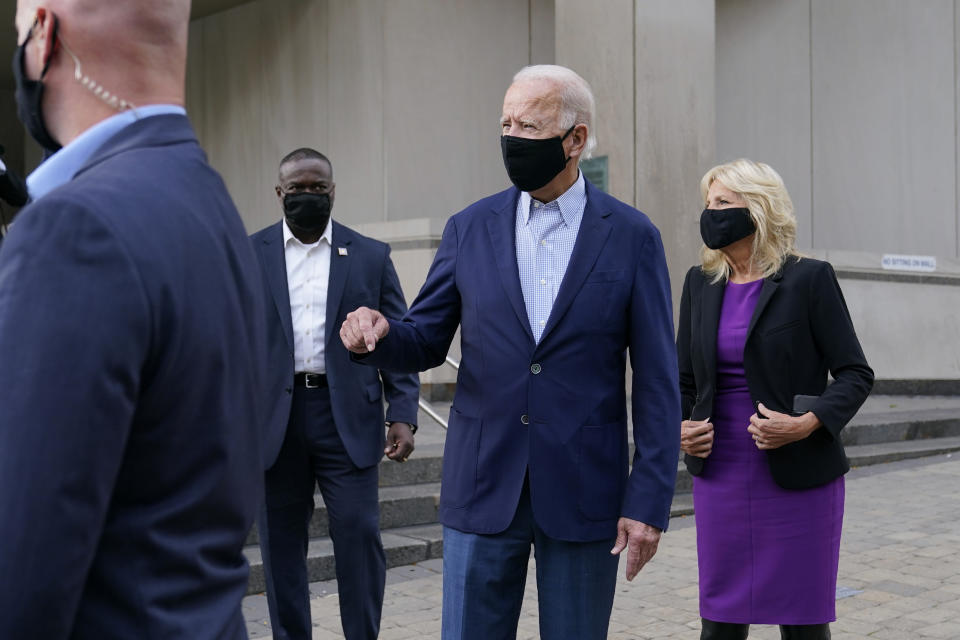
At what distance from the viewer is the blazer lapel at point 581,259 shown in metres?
2.96

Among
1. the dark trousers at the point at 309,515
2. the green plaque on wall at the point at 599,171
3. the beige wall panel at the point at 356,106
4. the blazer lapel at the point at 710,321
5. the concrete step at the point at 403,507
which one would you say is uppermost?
the beige wall panel at the point at 356,106

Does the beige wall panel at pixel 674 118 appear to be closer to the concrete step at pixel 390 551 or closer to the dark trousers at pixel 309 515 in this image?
the concrete step at pixel 390 551

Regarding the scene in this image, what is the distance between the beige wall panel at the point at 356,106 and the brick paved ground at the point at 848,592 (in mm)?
5823

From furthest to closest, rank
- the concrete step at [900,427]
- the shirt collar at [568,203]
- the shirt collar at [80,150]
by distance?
the concrete step at [900,427] → the shirt collar at [568,203] → the shirt collar at [80,150]

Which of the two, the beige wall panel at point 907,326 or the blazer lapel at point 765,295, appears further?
the beige wall panel at point 907,326

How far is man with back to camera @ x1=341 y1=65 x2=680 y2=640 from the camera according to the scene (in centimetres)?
292

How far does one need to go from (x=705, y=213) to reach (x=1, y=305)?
Result: 3.22m

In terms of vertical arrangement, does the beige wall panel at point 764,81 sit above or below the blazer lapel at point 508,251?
above

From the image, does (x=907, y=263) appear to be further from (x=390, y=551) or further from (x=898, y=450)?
(x=390, y=551)

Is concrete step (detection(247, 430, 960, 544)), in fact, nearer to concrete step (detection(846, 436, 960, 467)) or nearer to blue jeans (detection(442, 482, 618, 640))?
concrete step (detection(846, 436, 960, 467))

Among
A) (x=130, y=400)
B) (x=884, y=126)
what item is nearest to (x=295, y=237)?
(x=130, y=400)

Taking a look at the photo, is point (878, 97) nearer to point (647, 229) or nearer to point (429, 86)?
point (429, 86)

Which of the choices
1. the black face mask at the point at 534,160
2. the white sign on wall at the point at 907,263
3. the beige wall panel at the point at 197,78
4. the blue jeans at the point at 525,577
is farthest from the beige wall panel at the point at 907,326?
the blue jeans at the point at 525,577

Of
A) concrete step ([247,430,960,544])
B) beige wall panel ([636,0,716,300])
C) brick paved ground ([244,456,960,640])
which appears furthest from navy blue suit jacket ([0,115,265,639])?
beige wall panel ([636,0,716,300])
